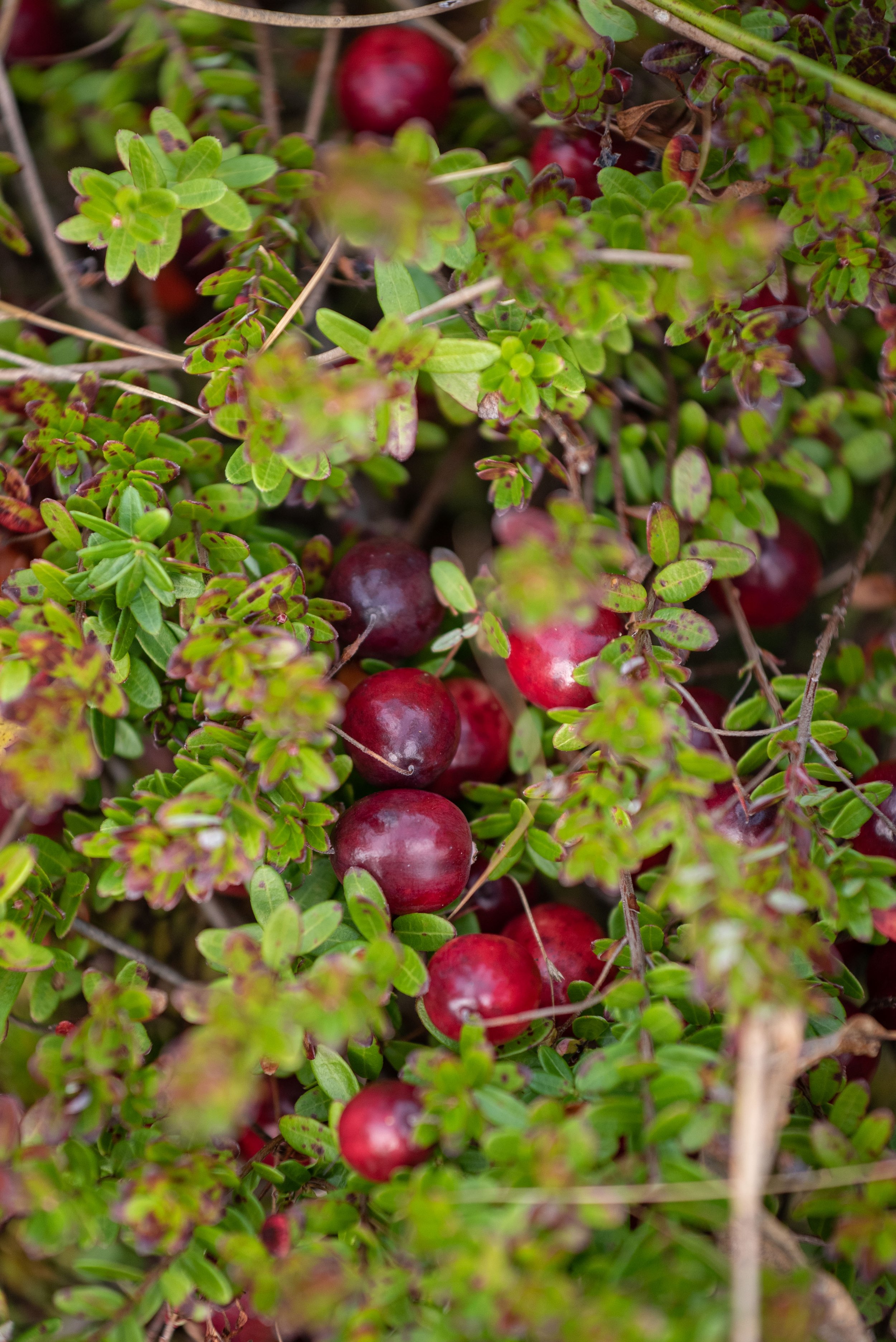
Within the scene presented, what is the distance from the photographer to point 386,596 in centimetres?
210

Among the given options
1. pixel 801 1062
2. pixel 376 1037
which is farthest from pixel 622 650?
pixel 376 1037

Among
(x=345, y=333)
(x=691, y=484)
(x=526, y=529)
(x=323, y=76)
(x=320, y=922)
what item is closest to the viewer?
(x=526, y=529)

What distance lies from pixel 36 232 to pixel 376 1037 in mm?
2545

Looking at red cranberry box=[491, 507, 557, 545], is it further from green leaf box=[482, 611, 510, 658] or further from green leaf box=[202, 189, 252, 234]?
green leaf box=[202, 189, 252, 234]

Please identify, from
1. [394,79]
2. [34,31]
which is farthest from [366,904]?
[34,31]

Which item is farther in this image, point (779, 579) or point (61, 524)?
point (779, 579)

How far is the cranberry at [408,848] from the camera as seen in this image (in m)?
1.79

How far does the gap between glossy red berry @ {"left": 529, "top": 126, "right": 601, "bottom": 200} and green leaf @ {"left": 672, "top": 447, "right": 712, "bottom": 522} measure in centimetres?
67

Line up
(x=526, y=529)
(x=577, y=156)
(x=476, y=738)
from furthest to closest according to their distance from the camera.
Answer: (x=476, y=738) < (x=577, y=156) < (x=526, y=529)

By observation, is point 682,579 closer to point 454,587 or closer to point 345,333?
point 454,587

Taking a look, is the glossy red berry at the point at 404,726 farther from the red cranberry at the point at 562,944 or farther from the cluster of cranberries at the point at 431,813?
the red cranberry at the point at 562,944

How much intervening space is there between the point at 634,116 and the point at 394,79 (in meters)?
0.75

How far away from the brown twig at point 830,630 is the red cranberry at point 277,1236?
1207 millimetres

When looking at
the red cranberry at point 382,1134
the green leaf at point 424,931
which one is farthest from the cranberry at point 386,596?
the red cranberry at point 382,1134
